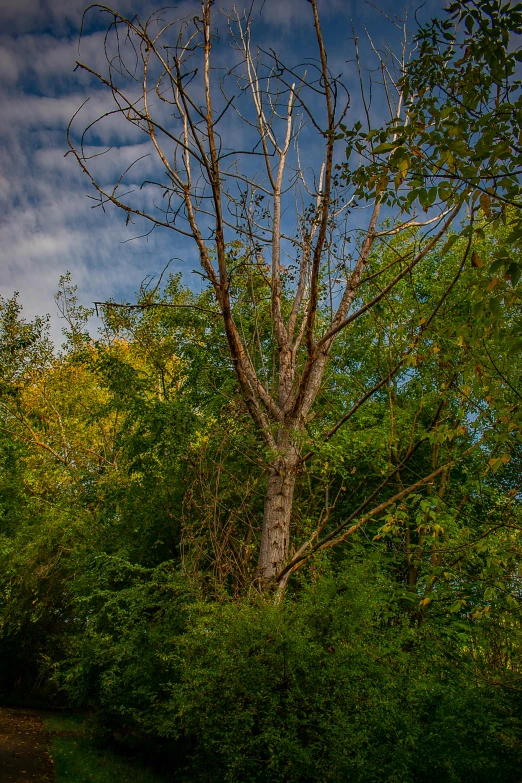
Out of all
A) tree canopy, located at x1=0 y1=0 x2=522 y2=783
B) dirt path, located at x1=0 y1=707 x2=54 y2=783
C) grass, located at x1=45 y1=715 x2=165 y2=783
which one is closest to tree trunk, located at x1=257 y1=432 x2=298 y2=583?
tree canopy, located at x1=0 y1=0 x2=522 y2=783

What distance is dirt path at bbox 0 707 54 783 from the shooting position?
368 inches

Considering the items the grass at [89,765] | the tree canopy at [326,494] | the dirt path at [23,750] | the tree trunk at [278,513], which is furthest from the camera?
the dirt path at [23,750]

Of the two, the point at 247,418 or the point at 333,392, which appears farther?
the point at 333,392

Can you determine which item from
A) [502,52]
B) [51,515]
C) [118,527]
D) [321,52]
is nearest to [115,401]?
[118,527]

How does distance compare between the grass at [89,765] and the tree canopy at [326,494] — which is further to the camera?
the grass at [89,765]

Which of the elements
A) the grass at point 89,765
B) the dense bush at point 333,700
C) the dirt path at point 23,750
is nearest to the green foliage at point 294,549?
the dense bush at point 333,700

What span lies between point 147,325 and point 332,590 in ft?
34.0

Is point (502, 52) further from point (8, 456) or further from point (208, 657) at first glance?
point (8, 456)

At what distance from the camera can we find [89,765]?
1009cm

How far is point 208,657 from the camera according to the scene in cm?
520

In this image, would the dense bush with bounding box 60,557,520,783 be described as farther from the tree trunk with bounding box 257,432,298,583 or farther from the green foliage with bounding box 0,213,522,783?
the tree trunk with bounding box 257,432,298,583

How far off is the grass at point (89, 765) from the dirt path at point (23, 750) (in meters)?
0.23

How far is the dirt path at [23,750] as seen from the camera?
934cm

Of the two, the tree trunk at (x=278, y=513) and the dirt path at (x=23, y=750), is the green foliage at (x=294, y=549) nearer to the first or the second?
the tree trunk at (x=278, y=513)
